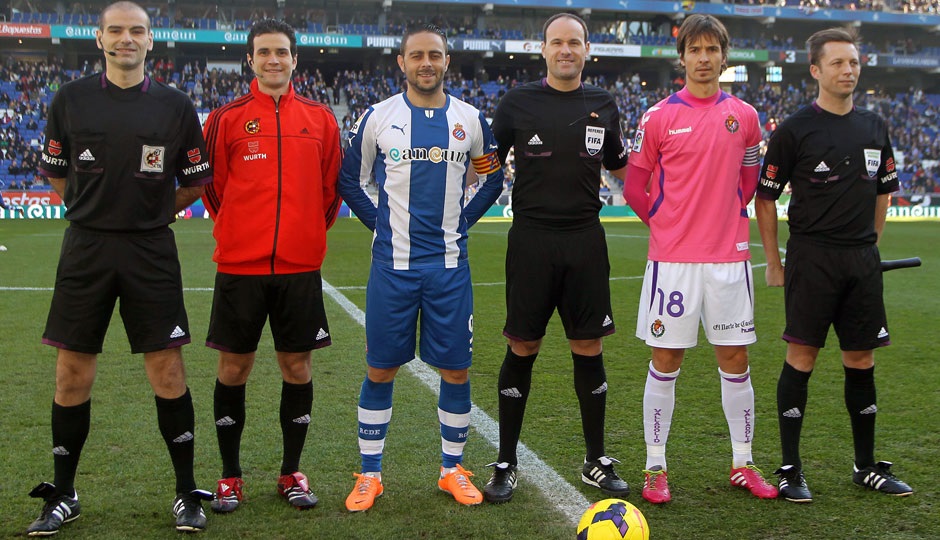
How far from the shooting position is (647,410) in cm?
440

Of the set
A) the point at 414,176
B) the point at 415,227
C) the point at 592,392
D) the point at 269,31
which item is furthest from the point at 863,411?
the point at 269,31

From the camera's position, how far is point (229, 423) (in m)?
4.21

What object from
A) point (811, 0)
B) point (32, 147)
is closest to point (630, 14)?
point (811, 0)

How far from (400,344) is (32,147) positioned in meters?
33.7

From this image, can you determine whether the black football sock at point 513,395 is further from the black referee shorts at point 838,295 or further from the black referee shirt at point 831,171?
the black referee shirt at point 831,171

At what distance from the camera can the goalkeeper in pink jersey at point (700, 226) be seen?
4.21 meters

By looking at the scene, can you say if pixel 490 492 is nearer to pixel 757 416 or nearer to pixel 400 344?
pixel 400 344

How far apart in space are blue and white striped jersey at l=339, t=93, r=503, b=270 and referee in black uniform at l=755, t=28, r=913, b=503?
1.52 m

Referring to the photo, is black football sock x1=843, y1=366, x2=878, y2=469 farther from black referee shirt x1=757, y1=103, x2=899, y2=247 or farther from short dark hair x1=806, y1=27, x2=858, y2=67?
short dark hair x1=806, y1=27, x2=858, y2=67

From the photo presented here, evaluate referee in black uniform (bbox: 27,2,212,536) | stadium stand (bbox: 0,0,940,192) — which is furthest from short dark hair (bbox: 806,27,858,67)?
stadium stand (bbox: 0,0,940,192)

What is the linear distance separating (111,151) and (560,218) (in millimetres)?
2082

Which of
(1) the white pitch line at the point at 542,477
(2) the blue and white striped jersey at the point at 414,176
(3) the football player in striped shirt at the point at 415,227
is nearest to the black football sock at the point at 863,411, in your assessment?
(1) the white pitch line at the point at 542,477

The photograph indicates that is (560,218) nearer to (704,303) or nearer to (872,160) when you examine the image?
(704,303)

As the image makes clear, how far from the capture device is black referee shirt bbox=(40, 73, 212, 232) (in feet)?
12.3
